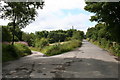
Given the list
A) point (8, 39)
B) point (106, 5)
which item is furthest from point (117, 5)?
point (8, 39)

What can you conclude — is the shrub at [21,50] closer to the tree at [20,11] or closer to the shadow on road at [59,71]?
the tree at [20,11]

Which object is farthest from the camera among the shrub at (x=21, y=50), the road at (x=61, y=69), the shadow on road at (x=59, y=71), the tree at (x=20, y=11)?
the shrub at (x=21, y=50)

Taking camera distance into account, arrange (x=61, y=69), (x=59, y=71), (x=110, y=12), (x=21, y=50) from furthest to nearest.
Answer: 1. (x=21, y=50)
2. (x=110, y=12)
3. (x=61, y=69)
4. (x=59, y=71)

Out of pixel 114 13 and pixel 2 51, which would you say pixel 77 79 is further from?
pixel 2 51

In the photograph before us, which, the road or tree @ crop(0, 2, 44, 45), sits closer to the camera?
the road

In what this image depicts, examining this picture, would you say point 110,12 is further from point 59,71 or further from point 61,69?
point 59,71

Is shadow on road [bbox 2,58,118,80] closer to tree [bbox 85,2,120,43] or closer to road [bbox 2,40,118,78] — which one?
road [bbox 2,40,118,78]

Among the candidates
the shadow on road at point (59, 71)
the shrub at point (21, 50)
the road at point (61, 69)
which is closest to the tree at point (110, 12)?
the road at point (61, 69)

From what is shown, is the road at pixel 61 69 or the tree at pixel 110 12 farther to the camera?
the tree at pixel 110 12

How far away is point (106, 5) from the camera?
497 inches

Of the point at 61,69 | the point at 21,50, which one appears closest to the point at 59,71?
the point at 61,69

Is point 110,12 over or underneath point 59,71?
over

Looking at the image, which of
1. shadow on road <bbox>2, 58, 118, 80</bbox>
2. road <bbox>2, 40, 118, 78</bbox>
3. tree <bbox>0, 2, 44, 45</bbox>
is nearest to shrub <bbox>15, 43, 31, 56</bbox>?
tree <bbox>0, 2, 44, 45</bbox>

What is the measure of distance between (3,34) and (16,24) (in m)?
2.35
